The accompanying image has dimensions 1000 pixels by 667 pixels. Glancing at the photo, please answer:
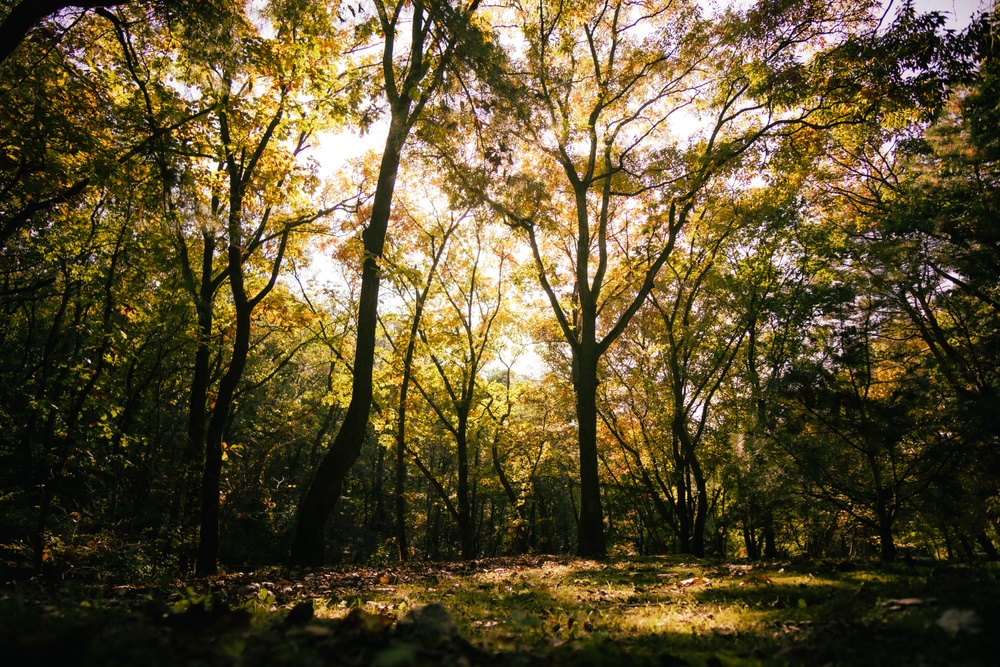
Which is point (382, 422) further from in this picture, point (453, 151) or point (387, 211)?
point (453, 151)

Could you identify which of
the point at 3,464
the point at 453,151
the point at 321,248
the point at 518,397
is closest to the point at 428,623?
the point at 453,151

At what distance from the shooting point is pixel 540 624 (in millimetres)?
3221

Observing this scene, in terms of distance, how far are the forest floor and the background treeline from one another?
3322 mm

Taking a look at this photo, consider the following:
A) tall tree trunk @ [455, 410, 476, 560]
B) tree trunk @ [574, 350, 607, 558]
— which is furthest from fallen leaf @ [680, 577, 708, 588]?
tall tree trunk @ [455, 410, 476, 560]

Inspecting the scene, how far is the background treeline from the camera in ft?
21.7

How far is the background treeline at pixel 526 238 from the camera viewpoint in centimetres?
662

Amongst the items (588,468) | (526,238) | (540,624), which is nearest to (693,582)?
(540,624)

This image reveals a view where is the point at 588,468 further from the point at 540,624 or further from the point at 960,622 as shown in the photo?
the point at 960,622

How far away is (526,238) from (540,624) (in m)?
12.3

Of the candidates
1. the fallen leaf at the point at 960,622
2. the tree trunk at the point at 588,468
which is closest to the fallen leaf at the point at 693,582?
the fallen leaf at the point at 960,622

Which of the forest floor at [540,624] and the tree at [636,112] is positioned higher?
Result: the tree at [636,112]

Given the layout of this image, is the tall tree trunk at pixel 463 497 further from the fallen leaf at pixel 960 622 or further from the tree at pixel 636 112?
the fallen leaf at pixel 960 622

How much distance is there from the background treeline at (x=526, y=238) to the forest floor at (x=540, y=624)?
10.9ft

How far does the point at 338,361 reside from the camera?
705 inches
